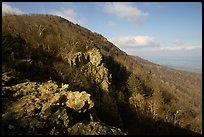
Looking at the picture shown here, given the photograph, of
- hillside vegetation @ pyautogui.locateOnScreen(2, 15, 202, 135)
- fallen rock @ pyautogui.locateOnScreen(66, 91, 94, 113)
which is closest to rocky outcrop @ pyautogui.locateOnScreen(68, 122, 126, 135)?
hillside vegetation @ pyautogui.locateOnScreen(2, 15, 202, 135)

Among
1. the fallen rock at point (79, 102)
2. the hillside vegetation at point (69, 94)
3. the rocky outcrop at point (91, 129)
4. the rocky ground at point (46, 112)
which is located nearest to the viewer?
the rocky ground at point (46, 112)

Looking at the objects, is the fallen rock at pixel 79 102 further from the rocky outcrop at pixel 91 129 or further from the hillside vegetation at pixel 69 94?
the rocky outcrop at pixel 91 129

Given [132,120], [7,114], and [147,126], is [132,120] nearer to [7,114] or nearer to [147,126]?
[147,126]

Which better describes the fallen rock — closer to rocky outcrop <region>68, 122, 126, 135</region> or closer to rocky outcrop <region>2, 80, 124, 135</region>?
rocky outcrop <region>2, 80, 124, 135</region>

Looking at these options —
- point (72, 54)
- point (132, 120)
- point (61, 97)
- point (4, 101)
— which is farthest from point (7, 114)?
point (132, 120)

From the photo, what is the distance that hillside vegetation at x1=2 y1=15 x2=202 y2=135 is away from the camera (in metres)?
8.16

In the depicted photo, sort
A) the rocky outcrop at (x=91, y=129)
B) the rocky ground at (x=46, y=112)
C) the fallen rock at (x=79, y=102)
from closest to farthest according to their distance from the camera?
the rocky ground at (x=46, y=112) < the rocky outcrop at (x=91, y=129) < the fallen rock at (x=79, y=102)

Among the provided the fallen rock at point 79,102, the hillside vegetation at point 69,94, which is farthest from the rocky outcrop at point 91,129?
the fallen rock at point 79,102

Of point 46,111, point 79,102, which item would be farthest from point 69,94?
point 46,111

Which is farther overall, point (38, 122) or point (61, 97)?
point (61, 97)

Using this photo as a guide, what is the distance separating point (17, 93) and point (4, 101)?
65cm

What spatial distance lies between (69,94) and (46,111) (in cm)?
142

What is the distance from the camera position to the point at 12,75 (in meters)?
10.2

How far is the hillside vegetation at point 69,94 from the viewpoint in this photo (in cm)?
816
